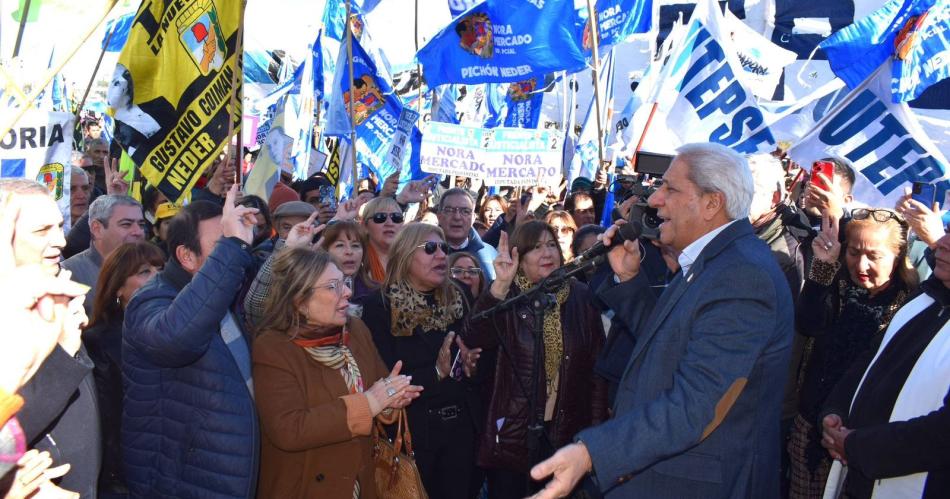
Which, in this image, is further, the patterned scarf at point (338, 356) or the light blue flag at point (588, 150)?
the light blue flag at point (588, 150)

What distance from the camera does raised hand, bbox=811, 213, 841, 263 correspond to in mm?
4430

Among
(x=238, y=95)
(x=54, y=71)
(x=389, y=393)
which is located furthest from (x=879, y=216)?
(x=54, y=71)

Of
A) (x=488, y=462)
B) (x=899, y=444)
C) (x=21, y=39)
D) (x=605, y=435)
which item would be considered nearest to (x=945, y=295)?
(x=899, y=444)

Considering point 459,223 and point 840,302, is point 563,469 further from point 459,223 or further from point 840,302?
point 459,223

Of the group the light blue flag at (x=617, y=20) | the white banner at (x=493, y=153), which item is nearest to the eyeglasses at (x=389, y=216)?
the white banner at (x=493, y=153)

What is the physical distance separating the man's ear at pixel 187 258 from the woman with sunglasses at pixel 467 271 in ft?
7.31

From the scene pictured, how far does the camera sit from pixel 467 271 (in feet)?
19.2

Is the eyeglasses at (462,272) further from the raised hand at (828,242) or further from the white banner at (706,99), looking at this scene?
the white banner at (706,99)

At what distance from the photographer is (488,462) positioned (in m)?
4.80

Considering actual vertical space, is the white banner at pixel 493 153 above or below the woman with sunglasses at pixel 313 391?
above

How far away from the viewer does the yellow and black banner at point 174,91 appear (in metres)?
5.81

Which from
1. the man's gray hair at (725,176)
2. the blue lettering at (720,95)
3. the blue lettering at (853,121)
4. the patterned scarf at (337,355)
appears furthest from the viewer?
the blue lettering at (720,95)

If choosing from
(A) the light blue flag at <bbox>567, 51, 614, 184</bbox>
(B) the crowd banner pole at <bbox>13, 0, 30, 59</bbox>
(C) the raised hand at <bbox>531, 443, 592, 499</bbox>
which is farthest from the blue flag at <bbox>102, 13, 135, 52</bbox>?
(C) the raised hand at <bbox>531, 443, 592, 499</bbox>

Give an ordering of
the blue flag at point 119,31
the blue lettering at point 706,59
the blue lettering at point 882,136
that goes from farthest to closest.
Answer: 1. the blue flag at point 119,31
2. the blue lettering at point 706,59
3. the blue lettering at point 882,136
